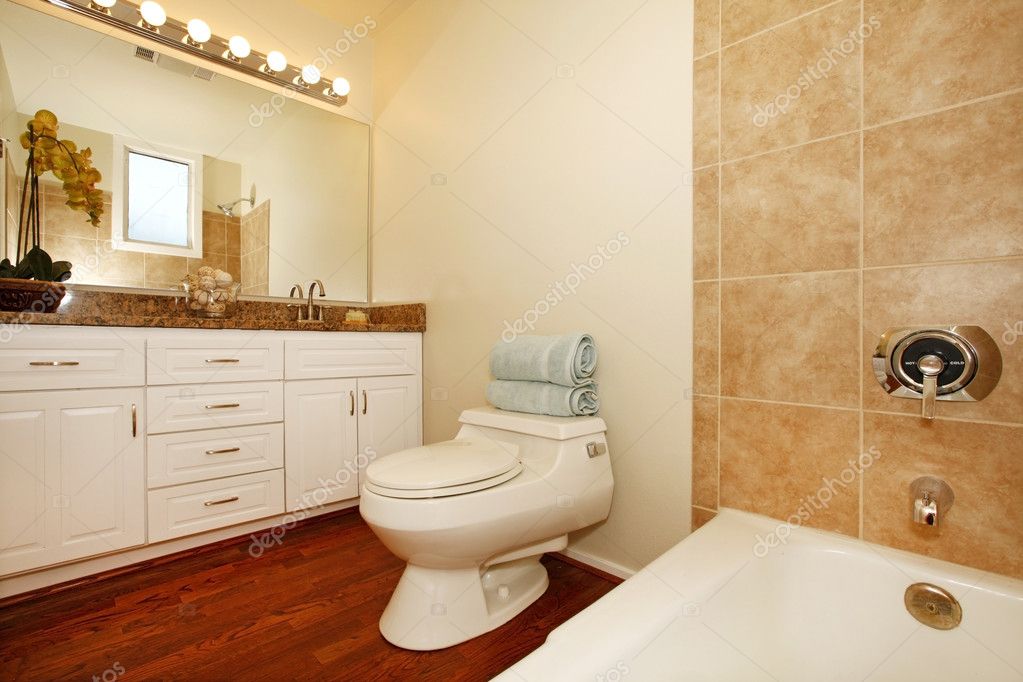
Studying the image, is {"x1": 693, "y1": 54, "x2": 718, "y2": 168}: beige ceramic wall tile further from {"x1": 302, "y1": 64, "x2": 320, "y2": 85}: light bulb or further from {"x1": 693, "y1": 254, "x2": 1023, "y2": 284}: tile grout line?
{"x1": 302, "y1": 64, "x2": 320, "y2": 85}: light bulb

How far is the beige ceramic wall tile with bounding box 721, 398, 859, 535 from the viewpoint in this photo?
3.56ft

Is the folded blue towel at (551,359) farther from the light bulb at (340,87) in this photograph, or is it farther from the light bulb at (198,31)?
the light bulb at (198,31)

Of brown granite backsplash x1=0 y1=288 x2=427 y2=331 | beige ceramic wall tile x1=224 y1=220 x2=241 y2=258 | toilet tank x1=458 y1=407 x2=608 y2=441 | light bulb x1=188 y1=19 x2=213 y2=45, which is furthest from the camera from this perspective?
beige ceramic wall tile x1=224 y1=220 x2=241 y2=258

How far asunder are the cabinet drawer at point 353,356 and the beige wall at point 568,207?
11 cm

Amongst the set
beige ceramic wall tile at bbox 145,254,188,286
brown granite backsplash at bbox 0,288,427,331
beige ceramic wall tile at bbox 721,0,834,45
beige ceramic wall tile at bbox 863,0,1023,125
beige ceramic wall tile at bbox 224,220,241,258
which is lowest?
brown granite backsplash at bbox 0,288,427,331

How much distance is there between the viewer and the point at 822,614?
0.97 meters

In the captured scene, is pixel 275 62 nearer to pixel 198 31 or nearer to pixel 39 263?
pixel 198 31

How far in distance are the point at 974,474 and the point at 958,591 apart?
22 cm

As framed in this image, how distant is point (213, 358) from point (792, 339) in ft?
5.89

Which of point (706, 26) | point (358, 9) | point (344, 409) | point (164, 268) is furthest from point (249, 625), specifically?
point (358, 9)

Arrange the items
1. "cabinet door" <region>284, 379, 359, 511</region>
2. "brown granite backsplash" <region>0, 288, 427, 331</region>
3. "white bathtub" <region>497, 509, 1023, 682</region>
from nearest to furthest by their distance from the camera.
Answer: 1. "white bathtub" <region>497, 509, 1023, 682</region>
2. "brown granite backsplash" <region>0, 288, 427, 331</region>
3. "cabinet door" <region>284, 379, 359, 511</region>

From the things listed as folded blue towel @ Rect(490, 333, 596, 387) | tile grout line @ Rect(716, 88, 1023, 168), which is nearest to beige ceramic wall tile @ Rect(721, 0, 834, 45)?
tile grout line @ Rect(716, 88, 1023, 168)

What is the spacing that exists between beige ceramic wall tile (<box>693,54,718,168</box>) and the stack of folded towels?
596 mm

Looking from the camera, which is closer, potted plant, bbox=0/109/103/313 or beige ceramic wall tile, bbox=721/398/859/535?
beige ceramic wall tile, bbox=721/398/859/535
